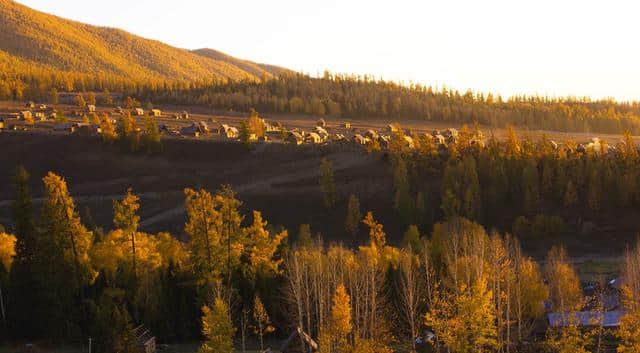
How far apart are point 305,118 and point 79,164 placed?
226 feet

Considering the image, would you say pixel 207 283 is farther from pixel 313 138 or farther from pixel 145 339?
pixel 313 138

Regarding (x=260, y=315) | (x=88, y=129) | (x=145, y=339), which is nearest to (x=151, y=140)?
(x=88, y=129)

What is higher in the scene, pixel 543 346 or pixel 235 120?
pixel 235 120

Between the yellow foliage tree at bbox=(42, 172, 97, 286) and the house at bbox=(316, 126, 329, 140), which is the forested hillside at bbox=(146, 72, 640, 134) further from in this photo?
the yellow foliage tree at bbox=(42, 172, 97, 286)

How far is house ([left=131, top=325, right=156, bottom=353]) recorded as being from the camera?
41844 millimetres

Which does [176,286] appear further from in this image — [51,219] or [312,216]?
[312,216]

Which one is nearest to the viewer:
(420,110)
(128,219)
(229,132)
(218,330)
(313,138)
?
(218,330)

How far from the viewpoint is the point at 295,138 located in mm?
123062

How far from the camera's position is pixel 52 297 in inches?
1778

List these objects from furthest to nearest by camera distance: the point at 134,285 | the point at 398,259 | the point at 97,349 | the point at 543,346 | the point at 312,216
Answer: the point at 312,216, the point at 398,259, the point at 134,285, the point at 543,346, the point at 97,349

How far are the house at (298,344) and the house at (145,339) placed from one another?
26.0ft

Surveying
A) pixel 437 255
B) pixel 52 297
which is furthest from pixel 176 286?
pixel 437 255

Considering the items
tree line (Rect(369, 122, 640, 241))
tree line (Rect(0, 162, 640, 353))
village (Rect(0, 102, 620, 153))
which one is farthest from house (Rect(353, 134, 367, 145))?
tree line (Rect(0, 162, 640, 353))

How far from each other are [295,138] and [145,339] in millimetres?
80930
